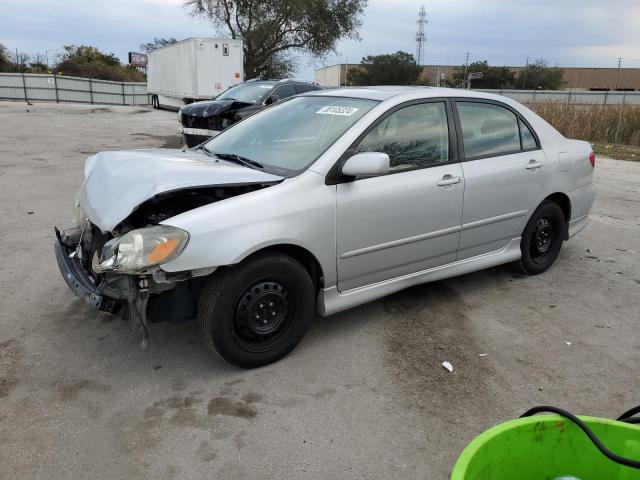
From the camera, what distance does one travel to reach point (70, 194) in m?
7.54

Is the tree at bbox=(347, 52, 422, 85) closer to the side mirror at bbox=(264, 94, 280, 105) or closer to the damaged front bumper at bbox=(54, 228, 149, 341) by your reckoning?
the side mirror at bbox=(264, 94, 280, 105)

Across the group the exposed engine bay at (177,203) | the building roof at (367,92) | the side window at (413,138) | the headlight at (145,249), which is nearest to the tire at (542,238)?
the side window at (413,138)

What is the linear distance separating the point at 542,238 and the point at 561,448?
3.48 m

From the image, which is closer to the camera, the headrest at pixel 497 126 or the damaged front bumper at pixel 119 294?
the damaged front bumper at pixel 119 294

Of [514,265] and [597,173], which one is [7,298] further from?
[597,173]

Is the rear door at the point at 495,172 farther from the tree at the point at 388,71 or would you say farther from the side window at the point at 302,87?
the tree at the point at 388,71

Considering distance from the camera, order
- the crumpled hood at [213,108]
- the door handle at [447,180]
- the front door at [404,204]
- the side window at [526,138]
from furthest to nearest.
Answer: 1. the crumpled hood at [213,108]
2. the side window at [526,138]
3. the door handle at [447,180]
4. the front door at [404,204]

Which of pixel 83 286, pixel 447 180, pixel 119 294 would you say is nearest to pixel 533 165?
pixel 447 180

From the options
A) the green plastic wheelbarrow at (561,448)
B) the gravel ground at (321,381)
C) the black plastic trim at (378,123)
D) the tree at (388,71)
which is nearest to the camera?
the green plastic wheelbarrow at (561,448)

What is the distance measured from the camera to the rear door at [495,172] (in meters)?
4.10

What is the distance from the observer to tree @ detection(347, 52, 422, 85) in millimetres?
58375

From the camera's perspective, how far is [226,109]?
34.2 ft

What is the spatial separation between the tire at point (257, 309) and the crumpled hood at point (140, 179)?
535mm

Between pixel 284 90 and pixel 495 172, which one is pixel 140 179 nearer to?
pixel 495 172
